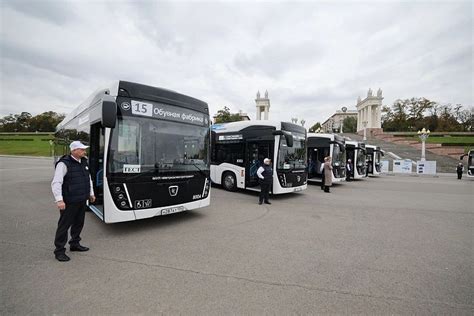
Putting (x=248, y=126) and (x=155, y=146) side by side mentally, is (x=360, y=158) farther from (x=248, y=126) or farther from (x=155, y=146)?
(x=155, y=146)

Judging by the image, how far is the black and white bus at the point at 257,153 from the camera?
30.1 feet

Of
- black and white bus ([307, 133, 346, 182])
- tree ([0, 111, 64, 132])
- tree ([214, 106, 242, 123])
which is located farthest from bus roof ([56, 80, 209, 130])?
tree ([0, 111, 64, 132])

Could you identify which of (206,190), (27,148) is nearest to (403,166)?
(206,190)

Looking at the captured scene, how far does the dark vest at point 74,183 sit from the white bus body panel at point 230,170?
22.8 ft

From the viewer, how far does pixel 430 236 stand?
5.39 metres

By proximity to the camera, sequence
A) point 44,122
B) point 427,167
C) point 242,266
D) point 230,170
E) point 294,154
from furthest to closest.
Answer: point 44,122 → point 427,167 → point 230,170 → point 294,154 → point 242,266

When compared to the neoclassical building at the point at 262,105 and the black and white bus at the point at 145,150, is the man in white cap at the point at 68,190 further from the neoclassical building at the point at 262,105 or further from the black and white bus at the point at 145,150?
the neoclassical building at the point at 262,105

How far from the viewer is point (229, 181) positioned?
11164mm

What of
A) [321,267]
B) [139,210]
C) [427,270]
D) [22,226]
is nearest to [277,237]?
[321,267]

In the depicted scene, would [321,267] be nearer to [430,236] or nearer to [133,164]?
[430,236]

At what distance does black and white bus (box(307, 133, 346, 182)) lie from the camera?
45.7ft

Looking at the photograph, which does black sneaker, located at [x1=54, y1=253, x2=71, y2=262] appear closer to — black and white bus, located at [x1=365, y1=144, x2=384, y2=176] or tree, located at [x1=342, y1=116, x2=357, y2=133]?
black and white bus, located at [x1=365, y1=144, x2=384, y2=176]

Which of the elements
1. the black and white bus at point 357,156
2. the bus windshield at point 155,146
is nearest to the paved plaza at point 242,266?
the bus windshield at point 155,146

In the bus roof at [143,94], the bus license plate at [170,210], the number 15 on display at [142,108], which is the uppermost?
the bus roof at [143,94]
